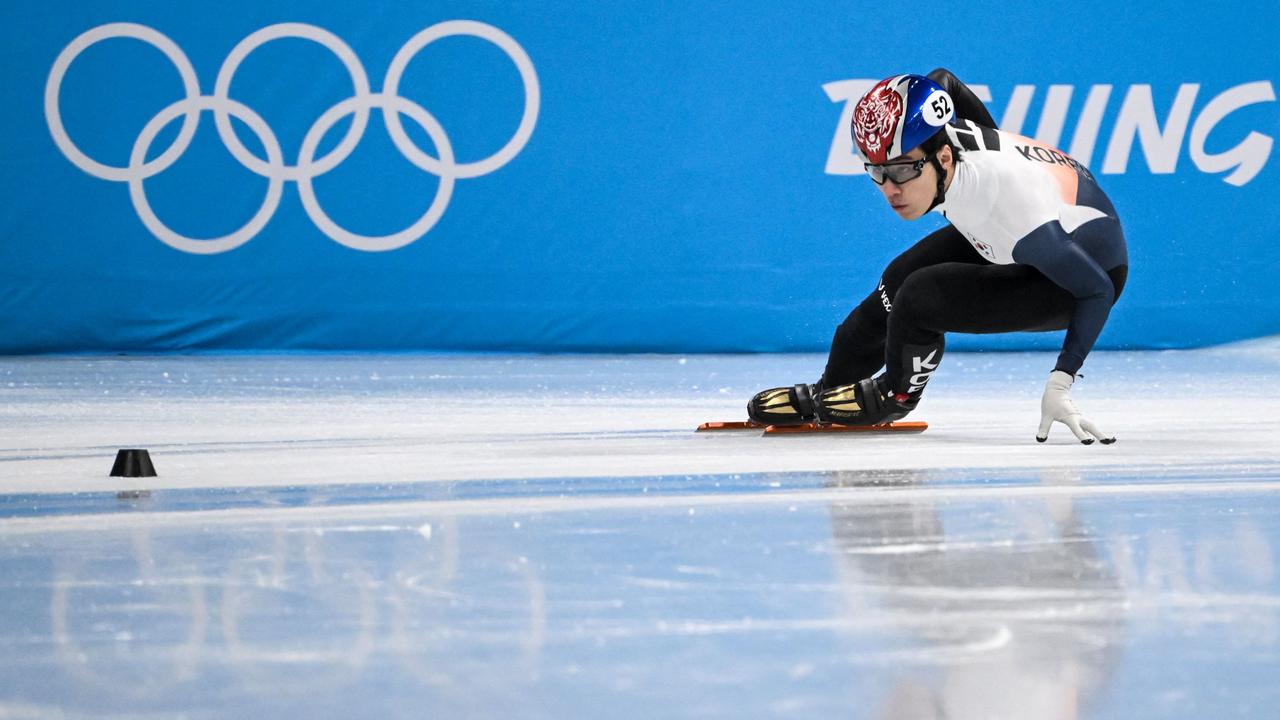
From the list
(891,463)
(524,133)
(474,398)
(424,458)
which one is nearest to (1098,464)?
(891,463)

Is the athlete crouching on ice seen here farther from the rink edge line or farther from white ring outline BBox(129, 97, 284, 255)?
white ring outline BBox(129, 97, 284, 255)

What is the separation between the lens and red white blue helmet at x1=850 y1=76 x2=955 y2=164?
3672 millimetres

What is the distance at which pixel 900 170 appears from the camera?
3736 millimetres

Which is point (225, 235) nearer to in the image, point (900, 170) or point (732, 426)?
point (732, 426)

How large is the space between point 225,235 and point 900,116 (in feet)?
15.1

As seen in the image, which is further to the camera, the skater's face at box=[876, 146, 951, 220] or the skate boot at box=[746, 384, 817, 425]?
the skate boot at box=[746, 384, 817, 425]

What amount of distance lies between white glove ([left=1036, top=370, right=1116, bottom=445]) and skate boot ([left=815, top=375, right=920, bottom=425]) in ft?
1.16

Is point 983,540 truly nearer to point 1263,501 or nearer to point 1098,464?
point 1263,501

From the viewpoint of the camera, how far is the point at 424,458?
3.53 metres

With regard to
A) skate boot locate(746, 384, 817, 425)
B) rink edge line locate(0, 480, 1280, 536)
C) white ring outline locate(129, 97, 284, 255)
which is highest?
white ring outline locate(129, 97, 284, 255)

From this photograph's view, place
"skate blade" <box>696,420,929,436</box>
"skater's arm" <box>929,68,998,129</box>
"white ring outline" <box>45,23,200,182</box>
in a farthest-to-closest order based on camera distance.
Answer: "white ring outline" <box>45,23,200,182</box> < "skate blade" <box>696,420,929,436</box> < "skater's arm" <box>929,68,998,129</box>

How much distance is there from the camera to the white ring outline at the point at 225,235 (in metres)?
7.51

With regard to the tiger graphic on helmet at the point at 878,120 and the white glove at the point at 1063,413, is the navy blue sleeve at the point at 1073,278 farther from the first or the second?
the tiger graphic on helmet at the point at 878,120

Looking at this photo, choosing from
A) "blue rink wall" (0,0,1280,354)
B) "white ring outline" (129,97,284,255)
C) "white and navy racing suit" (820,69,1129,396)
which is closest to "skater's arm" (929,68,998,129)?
"white and navy racing suit" (820,69,1129,396)
